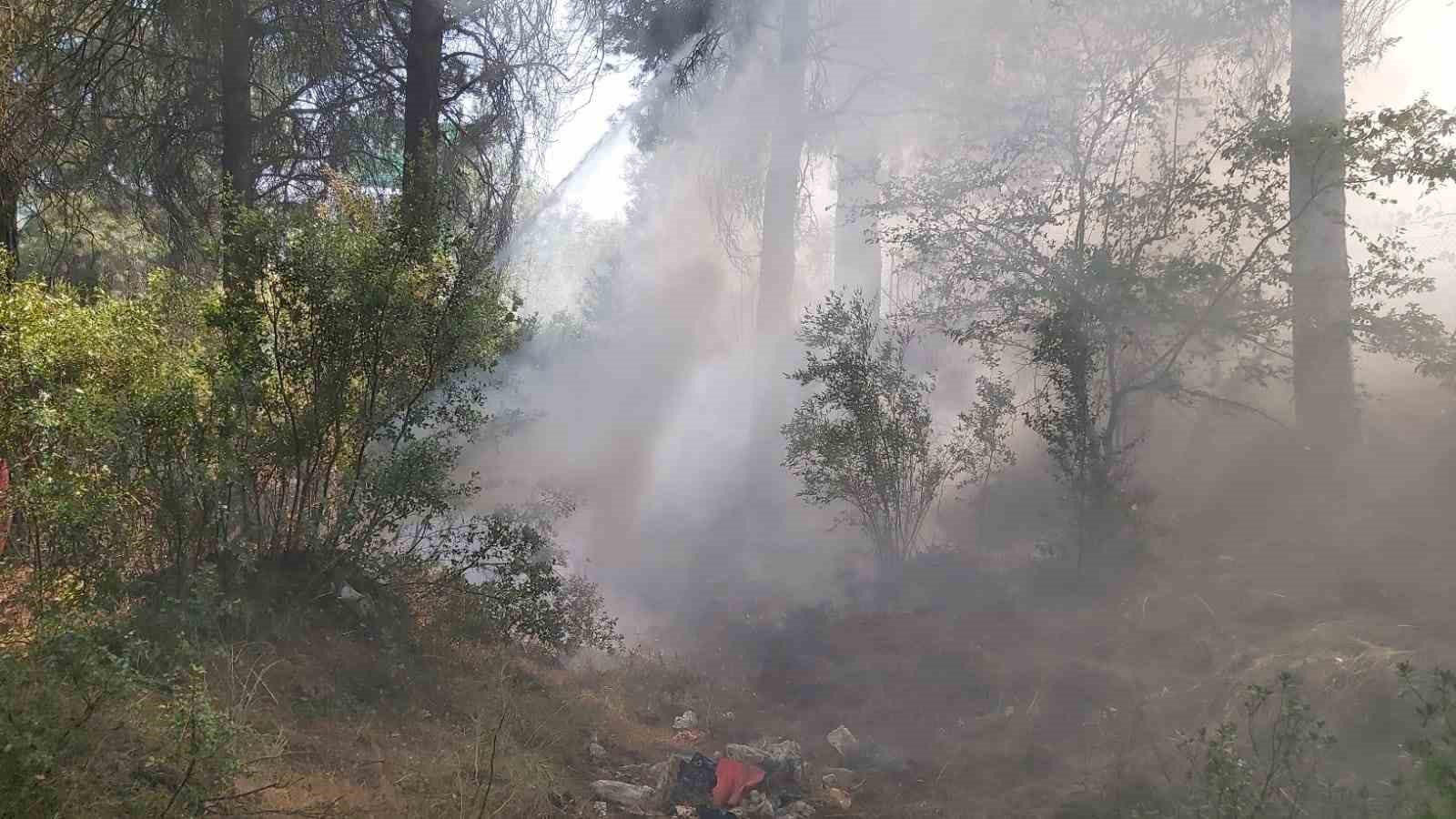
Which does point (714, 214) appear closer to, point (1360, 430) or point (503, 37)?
point (503, 37)

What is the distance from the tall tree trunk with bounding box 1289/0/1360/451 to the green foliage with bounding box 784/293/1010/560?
11.1ft

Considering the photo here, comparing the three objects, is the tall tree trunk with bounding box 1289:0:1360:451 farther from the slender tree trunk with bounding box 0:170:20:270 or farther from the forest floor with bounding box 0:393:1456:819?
the slender tree trunk with bounding box 0:170:20:270

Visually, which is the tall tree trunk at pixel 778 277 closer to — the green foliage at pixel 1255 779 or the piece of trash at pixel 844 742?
the piece of trash at pixel 844 742

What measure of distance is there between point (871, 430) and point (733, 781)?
5.41 metres

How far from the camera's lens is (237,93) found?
34.6 feet

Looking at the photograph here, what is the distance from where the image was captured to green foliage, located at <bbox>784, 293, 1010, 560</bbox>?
11508 millimetres

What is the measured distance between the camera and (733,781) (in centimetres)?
698

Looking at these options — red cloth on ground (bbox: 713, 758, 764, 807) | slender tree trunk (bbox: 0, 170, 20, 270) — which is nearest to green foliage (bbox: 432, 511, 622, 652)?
red cloth on ground (bbox: 713, 758, 764, 807)

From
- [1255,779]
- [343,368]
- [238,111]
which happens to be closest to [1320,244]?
[1255,779]

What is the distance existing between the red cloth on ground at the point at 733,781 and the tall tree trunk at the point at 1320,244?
7.76 meters

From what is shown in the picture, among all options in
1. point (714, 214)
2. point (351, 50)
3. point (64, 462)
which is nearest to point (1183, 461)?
point (351, 50)

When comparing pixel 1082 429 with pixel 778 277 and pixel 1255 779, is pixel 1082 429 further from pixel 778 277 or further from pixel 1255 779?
pixel 778 277

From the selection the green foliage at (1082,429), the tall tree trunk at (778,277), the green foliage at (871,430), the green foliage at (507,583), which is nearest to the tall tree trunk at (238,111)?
the green foliage at (507,583)

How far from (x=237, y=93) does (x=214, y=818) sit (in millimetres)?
8637
